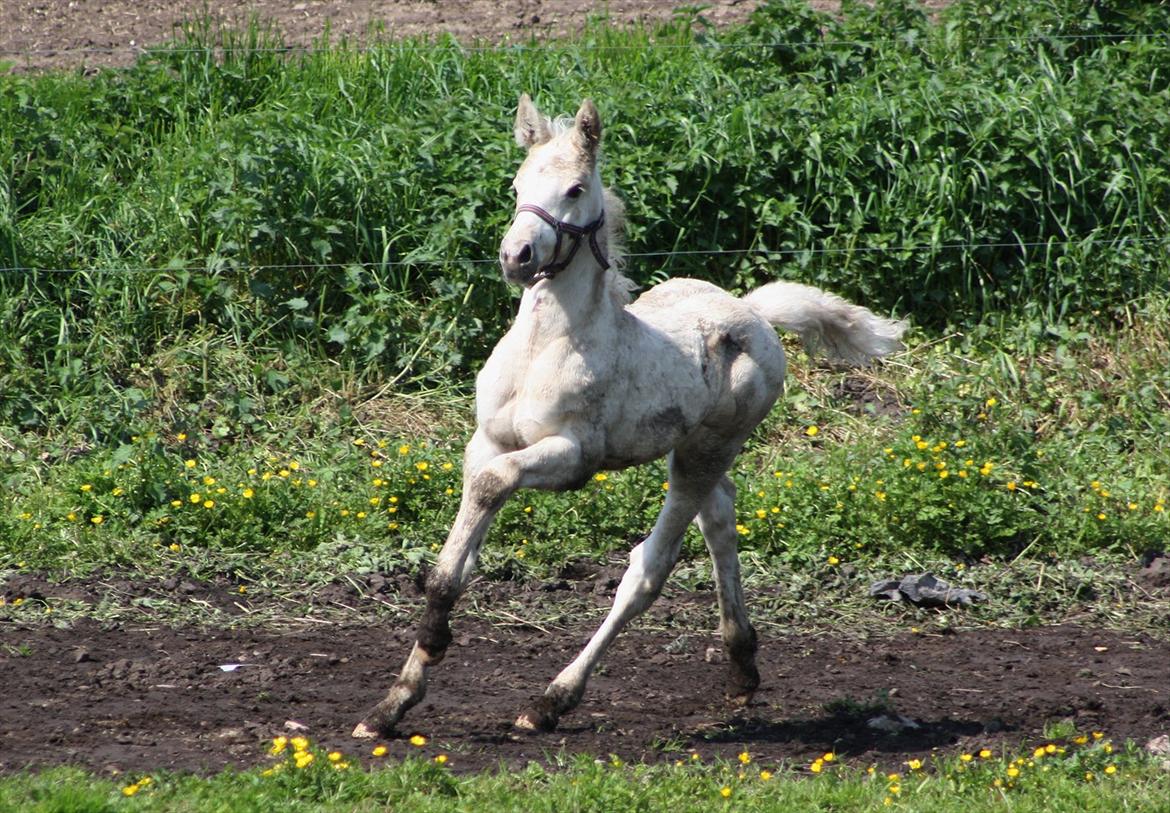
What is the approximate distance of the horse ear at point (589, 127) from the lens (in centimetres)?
452

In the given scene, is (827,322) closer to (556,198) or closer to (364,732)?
(556,198)

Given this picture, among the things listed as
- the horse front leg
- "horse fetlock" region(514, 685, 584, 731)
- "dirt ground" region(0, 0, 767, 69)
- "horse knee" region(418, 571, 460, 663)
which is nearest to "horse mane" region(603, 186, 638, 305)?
the horse front leg

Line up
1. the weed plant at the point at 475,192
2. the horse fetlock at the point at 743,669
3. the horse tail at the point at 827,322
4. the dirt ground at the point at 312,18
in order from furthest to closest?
the dirt ground at the point at 312,18, the weed plant at the point at 475,192, the horse tail at the point at 827,322, the horse fetlock at the point at 743,669

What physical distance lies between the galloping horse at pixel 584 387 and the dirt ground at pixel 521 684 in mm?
298

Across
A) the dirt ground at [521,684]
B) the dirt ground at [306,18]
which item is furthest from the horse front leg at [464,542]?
the dirt ground at [306,18]

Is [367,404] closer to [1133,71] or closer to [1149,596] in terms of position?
[1149,596]

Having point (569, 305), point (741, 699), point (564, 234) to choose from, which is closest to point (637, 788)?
point (741, 699)

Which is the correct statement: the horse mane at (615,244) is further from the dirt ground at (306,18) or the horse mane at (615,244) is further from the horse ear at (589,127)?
the dirt ground at (306,18)

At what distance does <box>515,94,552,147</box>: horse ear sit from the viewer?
4.73 m

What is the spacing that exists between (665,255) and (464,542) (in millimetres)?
4667

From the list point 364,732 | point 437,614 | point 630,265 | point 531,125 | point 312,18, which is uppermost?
point 531,125

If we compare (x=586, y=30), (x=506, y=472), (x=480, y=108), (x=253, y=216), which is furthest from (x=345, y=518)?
(x=586, y=30)

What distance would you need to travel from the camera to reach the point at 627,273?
8.77 metres

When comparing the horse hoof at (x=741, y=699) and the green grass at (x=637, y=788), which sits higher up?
the green grass at (x=637, y=788)
